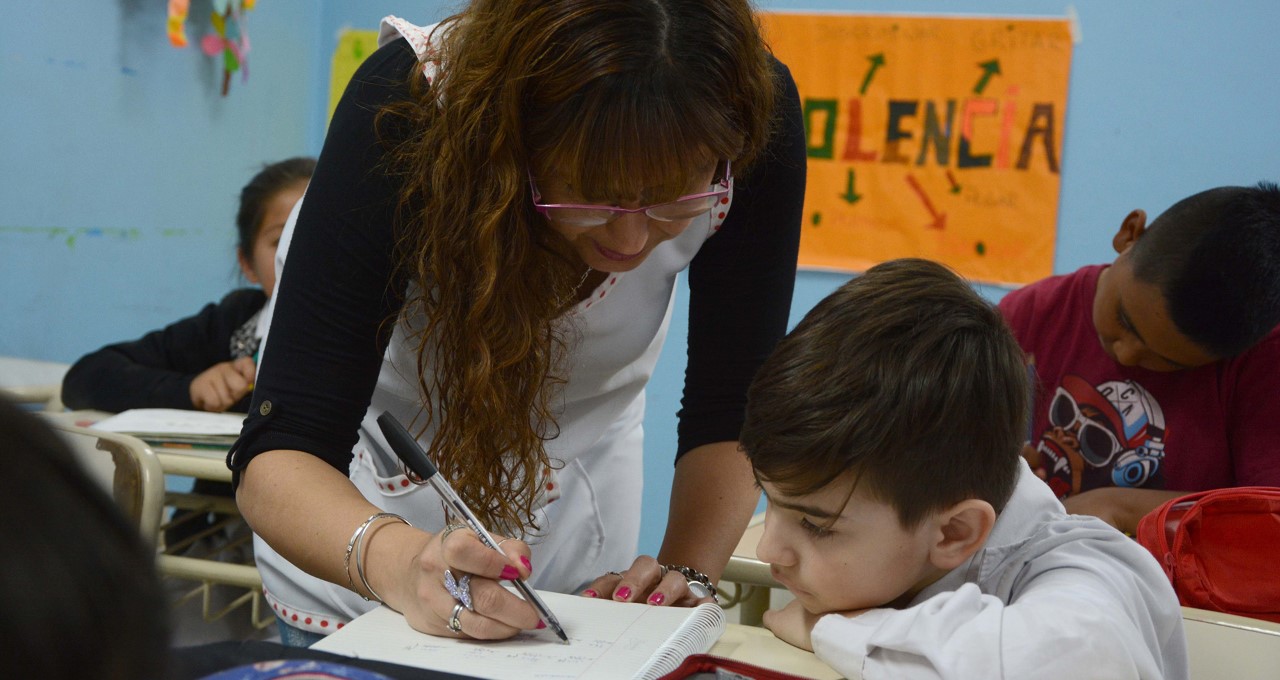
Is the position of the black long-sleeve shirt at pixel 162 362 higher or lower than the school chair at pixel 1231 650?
lower

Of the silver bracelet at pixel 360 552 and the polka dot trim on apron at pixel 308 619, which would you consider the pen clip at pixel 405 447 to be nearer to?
the silver bracelet at pixel 360 552

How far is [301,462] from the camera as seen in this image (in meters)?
0.89

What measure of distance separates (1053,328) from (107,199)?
2.06 metres

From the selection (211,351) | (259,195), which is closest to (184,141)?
(259,195)

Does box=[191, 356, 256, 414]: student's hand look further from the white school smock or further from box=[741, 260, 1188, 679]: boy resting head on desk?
the white school smock

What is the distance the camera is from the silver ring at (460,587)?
2.51 ft

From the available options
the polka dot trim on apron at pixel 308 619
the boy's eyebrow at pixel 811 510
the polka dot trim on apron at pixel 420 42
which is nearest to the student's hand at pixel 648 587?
the boy's eyebrow at pixel 811 510

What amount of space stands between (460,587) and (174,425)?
139cm

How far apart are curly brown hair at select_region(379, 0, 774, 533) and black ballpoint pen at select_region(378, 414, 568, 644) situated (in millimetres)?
106

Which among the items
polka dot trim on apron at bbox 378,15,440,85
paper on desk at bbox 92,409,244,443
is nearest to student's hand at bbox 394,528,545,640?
polka dot trim on apron at bbox 378,15,440,85

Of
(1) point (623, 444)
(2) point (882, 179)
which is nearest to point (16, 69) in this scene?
(1) point (623, 444)

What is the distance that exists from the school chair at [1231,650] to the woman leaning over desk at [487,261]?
17.6 inches

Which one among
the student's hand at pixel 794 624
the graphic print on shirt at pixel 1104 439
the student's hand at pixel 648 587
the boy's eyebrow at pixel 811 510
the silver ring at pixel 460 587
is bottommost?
the graphic print on shirt at pixel 1104 439

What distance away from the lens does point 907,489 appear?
857 mm
